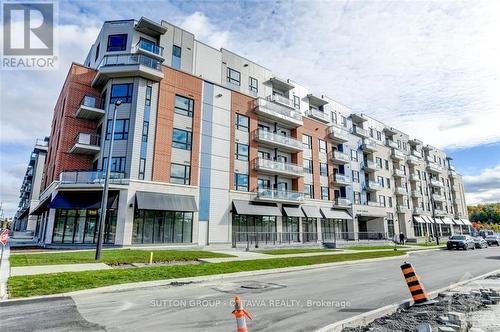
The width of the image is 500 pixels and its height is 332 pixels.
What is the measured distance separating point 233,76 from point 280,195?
14.5m

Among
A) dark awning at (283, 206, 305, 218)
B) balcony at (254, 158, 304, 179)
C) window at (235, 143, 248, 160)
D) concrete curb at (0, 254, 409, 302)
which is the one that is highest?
window at (235, 143, 248, 160)

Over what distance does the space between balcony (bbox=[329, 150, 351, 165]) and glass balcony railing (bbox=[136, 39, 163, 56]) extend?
26.9m

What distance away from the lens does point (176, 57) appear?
29.6 meters

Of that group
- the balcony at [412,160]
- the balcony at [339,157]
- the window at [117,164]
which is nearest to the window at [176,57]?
the window at [117,164]

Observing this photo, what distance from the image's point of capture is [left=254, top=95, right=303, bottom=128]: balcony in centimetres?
3412

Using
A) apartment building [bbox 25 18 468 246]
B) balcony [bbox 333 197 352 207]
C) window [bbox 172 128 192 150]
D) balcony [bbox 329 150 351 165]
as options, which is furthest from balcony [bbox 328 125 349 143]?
window [bbox 172 128 192 150]

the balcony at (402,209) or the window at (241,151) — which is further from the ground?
the window at (241,151)

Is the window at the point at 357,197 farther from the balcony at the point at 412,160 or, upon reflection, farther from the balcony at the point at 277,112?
the balcony at the point at 412,160

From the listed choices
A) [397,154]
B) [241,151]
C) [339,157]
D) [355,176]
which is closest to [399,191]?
[397,154]

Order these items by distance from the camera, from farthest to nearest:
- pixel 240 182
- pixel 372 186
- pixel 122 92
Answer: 1. pixel 372 186
2. pixel 240 182
3. pixel 122 92

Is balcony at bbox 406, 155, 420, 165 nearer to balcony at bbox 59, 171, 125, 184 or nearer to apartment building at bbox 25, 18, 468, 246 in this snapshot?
apartment building at bbox 25, 18, 468, 246

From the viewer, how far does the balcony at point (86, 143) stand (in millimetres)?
25812

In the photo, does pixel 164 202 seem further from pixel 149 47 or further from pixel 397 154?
pixel 397 154

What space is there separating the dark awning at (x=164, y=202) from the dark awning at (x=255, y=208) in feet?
16.2
